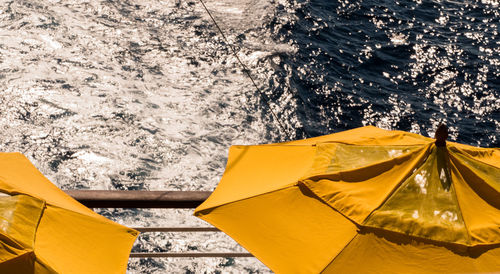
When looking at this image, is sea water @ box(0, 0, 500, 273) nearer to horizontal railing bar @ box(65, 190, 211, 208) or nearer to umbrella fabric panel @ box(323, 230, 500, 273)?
horizontal railing bar @ box(65, 190, 211, 208)

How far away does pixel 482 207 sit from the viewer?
138 inches

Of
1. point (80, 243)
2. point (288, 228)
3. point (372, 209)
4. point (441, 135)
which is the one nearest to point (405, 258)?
point (372, 209)

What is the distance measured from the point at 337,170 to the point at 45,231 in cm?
203

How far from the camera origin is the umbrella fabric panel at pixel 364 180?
11.7 feet

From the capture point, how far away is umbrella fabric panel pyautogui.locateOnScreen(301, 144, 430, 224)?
11.7 feet

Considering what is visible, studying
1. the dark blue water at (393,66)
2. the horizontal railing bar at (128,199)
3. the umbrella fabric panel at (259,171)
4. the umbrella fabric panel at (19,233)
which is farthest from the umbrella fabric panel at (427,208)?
the dark blue water at (393,66)

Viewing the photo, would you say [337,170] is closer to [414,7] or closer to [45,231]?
[45,231]

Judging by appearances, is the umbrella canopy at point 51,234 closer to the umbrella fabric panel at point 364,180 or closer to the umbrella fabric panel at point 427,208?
the umbrella fabric panel at point 364,180

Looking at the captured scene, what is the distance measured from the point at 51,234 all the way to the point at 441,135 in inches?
104

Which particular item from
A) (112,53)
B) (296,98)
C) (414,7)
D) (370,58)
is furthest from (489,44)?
(112,53)

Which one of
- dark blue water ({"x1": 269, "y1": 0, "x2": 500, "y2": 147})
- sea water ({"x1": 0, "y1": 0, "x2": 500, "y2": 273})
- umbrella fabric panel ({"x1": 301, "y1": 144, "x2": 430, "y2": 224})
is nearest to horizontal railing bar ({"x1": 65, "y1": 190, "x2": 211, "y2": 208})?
umbrella fabric panel ({"x1": 301, "y1": 144, "x2": 430, "y2": 224})

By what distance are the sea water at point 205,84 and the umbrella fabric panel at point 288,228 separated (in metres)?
5.24

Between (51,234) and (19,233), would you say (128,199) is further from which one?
(19,233)

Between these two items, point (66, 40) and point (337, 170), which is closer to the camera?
point (337, 170)
